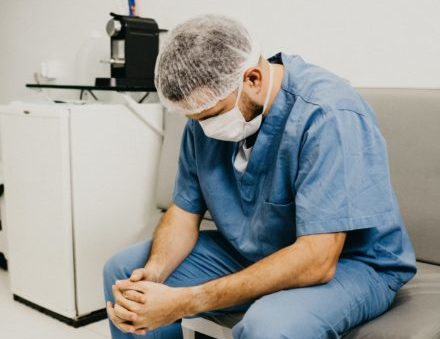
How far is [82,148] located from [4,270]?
3.17 feet

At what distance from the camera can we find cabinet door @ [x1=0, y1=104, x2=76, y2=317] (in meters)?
1.66

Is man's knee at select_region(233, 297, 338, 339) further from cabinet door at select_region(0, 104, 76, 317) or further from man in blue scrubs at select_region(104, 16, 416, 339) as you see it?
cabinet door at select_region(0, 104, 76, 317)

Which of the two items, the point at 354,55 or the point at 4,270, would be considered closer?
the point at 354,55

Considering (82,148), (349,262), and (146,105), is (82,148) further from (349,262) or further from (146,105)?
(349,262)

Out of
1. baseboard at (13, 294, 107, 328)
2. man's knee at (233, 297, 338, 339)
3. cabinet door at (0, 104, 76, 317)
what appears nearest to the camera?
man's knee at (233, 297, 338, 339)

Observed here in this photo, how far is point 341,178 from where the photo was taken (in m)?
0.95

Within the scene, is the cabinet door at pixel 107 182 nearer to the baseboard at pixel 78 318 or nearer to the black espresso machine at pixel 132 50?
the baseboard at pixel 78 318

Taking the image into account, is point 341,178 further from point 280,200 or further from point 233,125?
point 233,125

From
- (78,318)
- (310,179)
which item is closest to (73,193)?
(78,318)

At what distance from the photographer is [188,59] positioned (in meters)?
0.99

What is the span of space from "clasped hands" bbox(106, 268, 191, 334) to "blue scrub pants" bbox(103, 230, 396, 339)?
130 millimetres

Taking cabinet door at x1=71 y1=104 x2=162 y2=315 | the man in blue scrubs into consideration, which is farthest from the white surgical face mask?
cabinet door at x1=71 y1=104 x2=162 y2=315

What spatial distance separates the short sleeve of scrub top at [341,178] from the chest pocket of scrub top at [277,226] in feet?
0.29

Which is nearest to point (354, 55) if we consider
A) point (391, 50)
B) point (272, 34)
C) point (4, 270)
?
point (391, 50)
